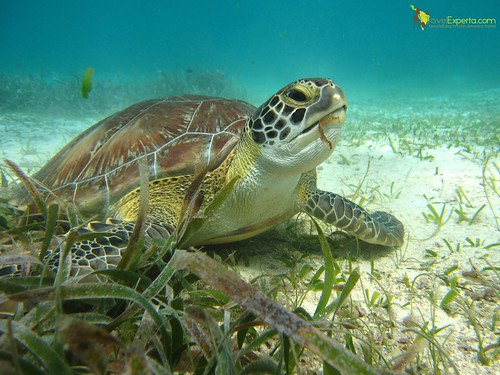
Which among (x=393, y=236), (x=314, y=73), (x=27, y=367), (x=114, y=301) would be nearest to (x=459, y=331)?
(x=393, y=236)

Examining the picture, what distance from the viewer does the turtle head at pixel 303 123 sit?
65.7 inches

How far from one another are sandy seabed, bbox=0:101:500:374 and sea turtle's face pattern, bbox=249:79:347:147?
867 mm

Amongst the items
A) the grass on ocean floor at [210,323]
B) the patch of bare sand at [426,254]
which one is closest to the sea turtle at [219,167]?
the patch of bare sand at [426,254]

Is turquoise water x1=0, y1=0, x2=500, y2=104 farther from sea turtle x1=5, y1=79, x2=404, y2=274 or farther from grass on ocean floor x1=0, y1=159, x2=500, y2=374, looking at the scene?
grass on ocean floor x1=0, y1=159, x2=500, y2=374

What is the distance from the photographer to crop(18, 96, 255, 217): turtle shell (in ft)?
6.97

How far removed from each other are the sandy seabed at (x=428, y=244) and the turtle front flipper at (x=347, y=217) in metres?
0.15

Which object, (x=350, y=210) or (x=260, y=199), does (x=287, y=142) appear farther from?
(x=350, y=210)

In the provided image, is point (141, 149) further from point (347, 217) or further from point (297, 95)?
point (347, 217)

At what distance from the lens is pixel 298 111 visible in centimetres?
170

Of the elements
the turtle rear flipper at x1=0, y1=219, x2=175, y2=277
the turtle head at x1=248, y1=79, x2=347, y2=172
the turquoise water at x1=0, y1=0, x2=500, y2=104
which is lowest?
the turtle rear flipper at x1=0, y1=219, x2=175, y2=277

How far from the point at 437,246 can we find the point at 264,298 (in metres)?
2.04

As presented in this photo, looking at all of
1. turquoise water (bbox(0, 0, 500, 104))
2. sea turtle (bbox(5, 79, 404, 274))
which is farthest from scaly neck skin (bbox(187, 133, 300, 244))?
turquoise water (bbox(0, 0, 500, 104))

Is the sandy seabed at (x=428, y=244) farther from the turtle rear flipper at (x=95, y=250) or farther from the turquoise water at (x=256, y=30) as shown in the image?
the turquoise water at (x=256, y=30)

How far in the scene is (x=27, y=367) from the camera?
0.67 meters
